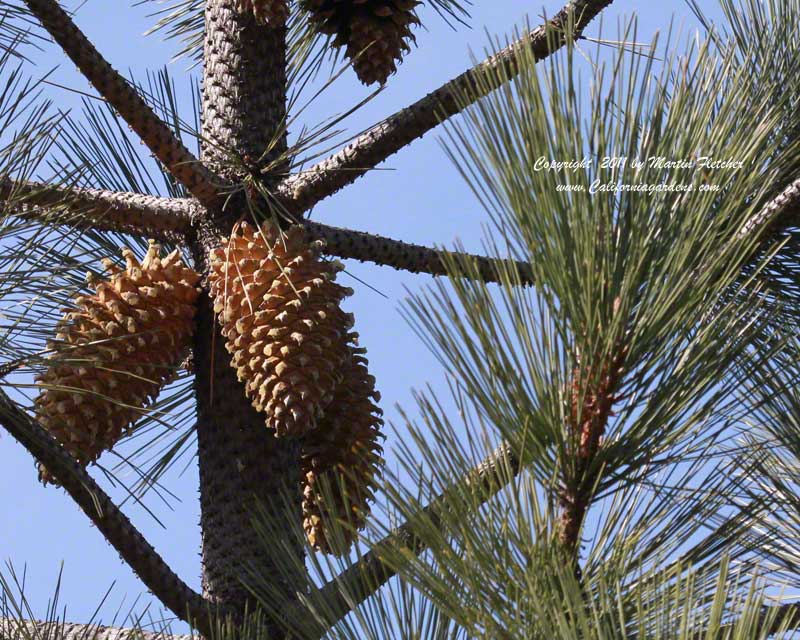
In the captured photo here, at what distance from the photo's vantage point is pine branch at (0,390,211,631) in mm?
1810

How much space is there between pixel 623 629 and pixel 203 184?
1302mm

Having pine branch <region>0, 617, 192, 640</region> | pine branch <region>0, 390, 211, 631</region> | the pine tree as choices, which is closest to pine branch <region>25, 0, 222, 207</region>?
the pine tree

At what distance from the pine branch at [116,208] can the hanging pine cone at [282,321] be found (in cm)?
25

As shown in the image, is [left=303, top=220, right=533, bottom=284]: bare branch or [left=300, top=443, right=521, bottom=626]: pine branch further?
[left=303, top=220, right=533, bottom=284]: bare branch

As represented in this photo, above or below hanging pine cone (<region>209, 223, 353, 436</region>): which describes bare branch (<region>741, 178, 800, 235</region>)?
above

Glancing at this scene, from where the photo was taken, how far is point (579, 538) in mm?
1474

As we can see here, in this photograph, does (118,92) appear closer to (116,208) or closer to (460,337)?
(116,208)

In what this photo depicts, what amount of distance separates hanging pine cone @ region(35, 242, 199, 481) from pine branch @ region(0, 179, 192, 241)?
0.10m

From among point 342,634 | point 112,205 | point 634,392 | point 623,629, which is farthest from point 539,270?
point 112,205

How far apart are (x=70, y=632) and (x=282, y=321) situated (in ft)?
2.20

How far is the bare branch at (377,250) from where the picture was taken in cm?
238

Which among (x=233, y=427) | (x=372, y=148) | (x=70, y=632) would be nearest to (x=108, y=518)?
(x=70, y=632)

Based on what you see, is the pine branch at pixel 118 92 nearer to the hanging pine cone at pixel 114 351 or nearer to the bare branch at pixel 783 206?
the hanging pine cone at pixel 114 351

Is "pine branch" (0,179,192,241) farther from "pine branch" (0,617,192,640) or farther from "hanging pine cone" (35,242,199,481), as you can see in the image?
"pine branch" (0,617,192,640)
